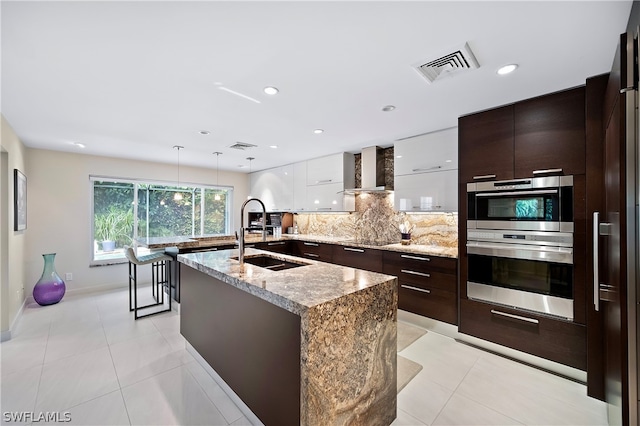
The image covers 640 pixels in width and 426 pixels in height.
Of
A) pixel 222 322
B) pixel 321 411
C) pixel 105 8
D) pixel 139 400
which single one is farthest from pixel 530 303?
pixel 105 8

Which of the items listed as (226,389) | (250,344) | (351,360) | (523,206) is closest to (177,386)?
(226,389)

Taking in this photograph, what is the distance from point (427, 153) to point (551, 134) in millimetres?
1190

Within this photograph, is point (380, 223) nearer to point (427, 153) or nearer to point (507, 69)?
point (427, 153)

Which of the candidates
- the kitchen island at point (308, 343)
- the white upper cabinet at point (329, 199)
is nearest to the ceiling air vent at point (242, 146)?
the white upper cabinet at point (329, 199)

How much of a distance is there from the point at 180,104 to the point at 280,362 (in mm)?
2273

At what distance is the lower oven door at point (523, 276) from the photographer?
2.16 metres

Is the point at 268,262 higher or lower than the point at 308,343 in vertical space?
higher

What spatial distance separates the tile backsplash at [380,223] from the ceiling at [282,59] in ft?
4.18

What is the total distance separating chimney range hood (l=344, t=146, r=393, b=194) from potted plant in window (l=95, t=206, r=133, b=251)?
4.22m

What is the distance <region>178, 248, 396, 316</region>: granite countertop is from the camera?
4.24 feet

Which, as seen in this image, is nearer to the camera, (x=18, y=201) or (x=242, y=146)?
(x=18, y=201)

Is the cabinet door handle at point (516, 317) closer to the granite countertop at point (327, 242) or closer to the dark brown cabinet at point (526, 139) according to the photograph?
the granite countertop at point (327, 242)

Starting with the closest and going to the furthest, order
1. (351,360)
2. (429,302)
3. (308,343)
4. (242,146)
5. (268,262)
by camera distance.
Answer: (308,343)
(351,360)
(268,262)
(429,302)
(242,146)

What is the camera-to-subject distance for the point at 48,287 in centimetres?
373
